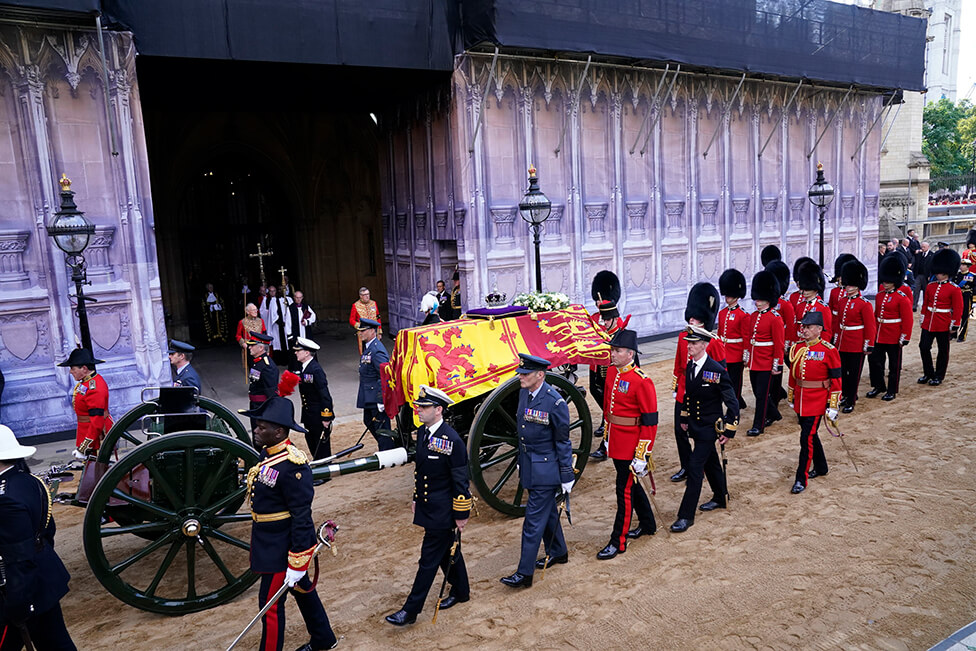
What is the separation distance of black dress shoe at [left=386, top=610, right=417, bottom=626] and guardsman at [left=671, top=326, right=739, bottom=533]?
261 cm

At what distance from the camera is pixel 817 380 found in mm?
7016

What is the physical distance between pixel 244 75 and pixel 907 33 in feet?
57.4

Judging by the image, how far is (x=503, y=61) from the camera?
13172 millimetres

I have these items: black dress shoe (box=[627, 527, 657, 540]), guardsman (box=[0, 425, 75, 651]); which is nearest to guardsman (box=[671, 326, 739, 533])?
black dress shoe (box=[627, 527, 657, 540])

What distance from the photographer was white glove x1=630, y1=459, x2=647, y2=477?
574 cm

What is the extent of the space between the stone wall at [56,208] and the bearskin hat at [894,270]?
1161 centimetres

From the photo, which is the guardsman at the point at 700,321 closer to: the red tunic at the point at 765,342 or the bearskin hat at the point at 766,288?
the red tunic at the point at 765,342

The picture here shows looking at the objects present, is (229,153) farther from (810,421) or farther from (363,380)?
(810,421)

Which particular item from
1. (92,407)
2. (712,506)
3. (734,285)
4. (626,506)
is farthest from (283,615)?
(734,285)

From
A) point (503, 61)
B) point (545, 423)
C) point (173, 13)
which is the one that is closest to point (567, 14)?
point (503, 61)

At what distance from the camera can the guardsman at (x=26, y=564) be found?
3807 millimetres

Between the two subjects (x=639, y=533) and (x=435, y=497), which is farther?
(x=639, y=533)

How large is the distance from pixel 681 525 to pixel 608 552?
87cm

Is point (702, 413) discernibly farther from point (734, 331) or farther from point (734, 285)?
point (734, 285)
